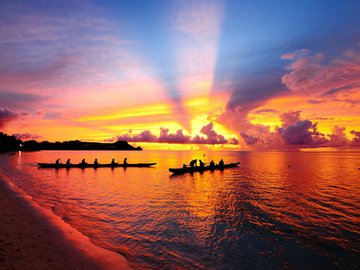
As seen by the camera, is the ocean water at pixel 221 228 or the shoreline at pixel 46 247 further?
the ocean water at pixel 221 228

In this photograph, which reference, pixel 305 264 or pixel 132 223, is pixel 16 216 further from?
pixel 305 264

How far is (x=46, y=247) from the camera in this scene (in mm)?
11773

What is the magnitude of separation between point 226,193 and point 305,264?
20723mm

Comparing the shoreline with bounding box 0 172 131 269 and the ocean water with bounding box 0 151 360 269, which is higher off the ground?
the shoreline with bounding box 0 172 131 269

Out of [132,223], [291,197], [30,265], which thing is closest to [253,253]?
[132,223]

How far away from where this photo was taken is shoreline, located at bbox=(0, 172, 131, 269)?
10078 mm

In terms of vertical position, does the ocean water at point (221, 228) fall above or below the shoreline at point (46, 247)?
below

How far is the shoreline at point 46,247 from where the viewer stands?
397 inches

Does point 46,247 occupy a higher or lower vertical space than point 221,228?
higher

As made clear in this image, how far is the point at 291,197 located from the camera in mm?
30500

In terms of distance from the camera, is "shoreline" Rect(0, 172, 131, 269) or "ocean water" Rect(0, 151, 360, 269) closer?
"shoreline" Rect(0, 172, 131, 269)

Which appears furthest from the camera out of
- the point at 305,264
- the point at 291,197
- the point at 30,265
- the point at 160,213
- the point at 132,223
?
the point at 291,197

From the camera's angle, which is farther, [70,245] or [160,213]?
[160,213]

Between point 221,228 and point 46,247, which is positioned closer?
point 46,247
